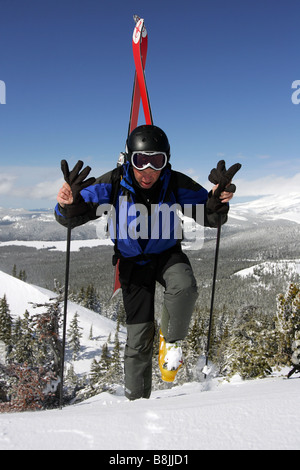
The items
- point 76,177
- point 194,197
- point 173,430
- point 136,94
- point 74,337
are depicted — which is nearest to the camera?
point 173,430

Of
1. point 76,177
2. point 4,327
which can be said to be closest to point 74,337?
point 4,327

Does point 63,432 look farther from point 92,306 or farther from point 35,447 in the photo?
point 92,306

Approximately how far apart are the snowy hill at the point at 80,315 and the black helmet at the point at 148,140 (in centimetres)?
5410

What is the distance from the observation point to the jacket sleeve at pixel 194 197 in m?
4.84

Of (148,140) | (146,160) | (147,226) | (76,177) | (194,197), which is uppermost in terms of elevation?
(148,140)

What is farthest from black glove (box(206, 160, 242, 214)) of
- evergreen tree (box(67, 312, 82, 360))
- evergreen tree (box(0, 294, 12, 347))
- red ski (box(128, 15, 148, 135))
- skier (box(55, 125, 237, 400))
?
evergreen tree (box(67, 312, 82, 360))

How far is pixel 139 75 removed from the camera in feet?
23.5

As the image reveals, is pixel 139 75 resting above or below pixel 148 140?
above

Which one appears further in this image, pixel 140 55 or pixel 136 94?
pixel 140 55

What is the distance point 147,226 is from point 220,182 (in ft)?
3.81

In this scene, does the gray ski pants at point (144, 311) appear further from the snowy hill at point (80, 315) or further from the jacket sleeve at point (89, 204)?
the snowy hill at point (80, 315)

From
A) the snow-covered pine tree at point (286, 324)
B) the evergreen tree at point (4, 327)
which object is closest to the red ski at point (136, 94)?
the snow-covered pine tree at point (286, 324)
